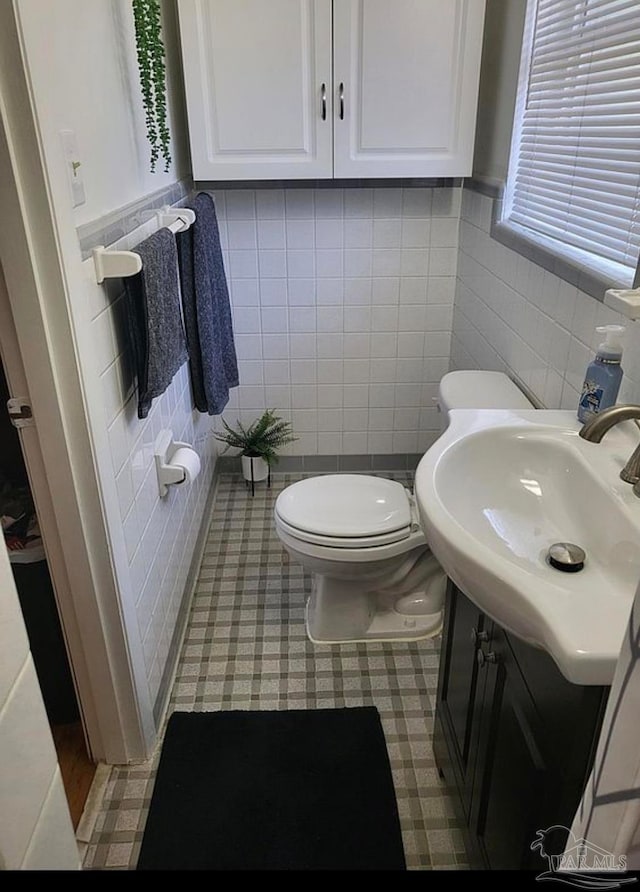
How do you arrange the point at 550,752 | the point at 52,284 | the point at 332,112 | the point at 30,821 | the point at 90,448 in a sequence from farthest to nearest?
the point at 332,112, the point at 90,448, the point at 52,284, the point at 550,752, the point at 30,821

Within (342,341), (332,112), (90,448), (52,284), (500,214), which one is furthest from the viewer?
(342,341)

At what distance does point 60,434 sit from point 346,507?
3.12ft

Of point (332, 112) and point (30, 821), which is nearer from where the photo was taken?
point (30, 821)

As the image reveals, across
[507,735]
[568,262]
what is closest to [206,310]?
[568,262]

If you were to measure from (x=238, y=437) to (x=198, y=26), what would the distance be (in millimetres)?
1507

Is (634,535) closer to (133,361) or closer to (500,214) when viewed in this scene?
(133,361)

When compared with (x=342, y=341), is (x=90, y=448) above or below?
above

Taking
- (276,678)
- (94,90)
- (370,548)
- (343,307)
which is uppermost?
(94,90)

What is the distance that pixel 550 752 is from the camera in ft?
2.85

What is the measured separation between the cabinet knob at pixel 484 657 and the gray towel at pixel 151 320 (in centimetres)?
90

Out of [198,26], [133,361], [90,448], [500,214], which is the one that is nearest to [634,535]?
[90,448]

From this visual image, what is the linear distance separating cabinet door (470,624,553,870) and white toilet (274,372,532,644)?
72cm

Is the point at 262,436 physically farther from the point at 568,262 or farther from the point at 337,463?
the point at 568,262

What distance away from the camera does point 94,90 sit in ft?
4.52
